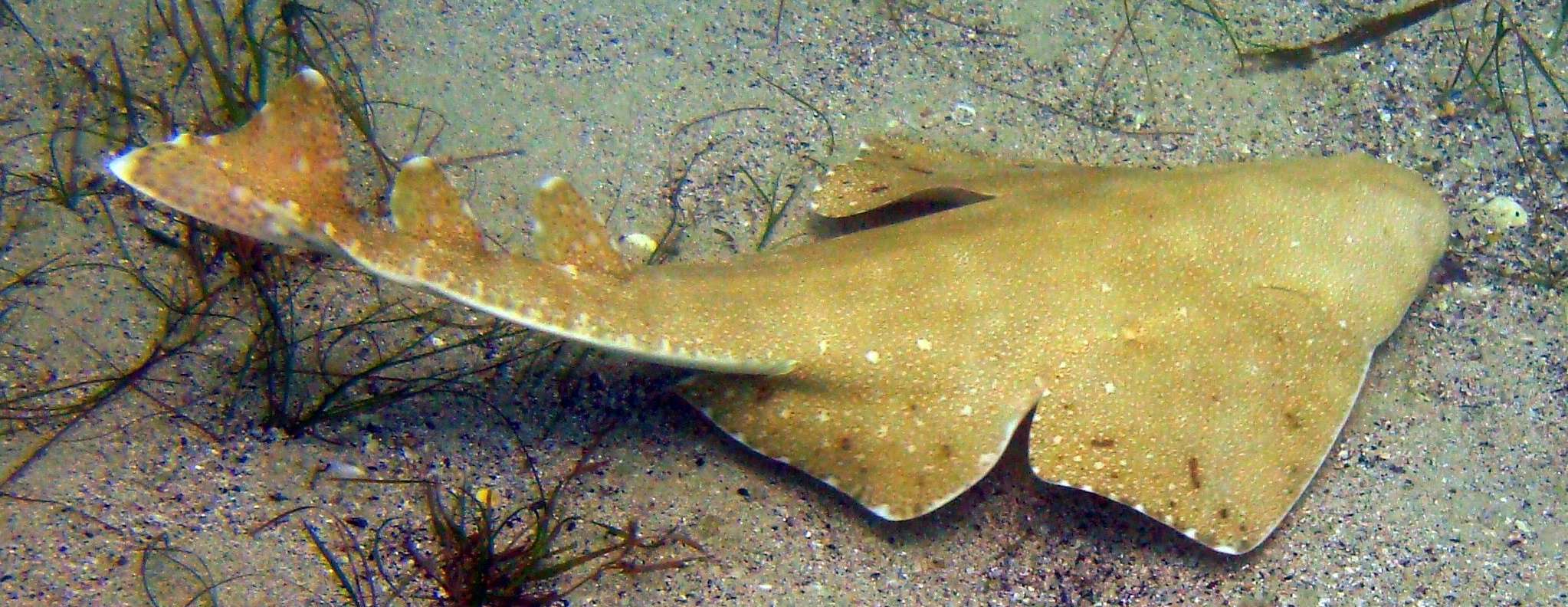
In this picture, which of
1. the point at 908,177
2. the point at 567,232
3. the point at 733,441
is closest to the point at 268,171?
the point at 567,232

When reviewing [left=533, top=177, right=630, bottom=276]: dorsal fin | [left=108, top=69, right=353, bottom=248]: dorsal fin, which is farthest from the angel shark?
[left=108, top=69, right=353, bottom=248]: dorsal fin

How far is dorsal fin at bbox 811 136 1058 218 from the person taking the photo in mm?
3812

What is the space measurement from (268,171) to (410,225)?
1.29ft

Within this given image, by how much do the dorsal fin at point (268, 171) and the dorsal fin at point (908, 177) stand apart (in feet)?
7.04

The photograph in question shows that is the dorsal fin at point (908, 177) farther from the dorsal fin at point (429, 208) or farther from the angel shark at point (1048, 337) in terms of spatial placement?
the dorsal fin at point (429, 208)

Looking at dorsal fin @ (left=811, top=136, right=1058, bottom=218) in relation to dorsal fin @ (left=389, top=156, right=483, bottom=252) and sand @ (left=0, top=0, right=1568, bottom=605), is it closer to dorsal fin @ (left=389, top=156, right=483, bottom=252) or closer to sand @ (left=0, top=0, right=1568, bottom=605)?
sand @ (left=0, top=0, right=1568, bottom=605)

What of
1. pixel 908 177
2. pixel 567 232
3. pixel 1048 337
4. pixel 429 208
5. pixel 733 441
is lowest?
pixel 1048 337

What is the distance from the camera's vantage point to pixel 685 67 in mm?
4555

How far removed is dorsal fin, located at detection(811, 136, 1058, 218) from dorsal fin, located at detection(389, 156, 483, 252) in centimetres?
178

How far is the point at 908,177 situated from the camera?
13.0ft

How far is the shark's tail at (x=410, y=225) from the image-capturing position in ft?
7.23

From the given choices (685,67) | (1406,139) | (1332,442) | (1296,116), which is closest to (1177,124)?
(1296,116)

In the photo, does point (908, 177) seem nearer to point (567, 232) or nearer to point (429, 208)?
point (567, 232)

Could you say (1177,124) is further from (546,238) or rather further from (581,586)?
(581,586)
